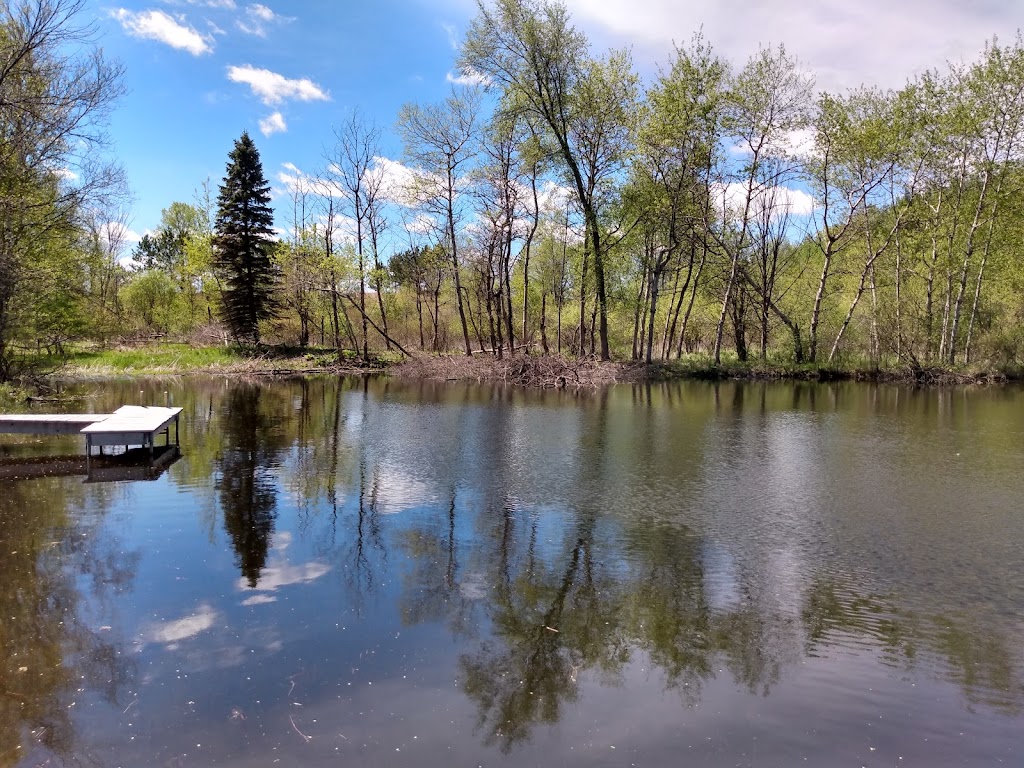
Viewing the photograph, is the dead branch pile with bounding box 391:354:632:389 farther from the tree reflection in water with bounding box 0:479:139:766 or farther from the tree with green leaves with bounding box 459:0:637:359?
the tree reflection in water with bounding box 0:479:139:766

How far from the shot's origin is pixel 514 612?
515 centimetres

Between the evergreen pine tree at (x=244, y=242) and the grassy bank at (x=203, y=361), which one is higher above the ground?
the evergreen pine tree at (x=244, y=242)

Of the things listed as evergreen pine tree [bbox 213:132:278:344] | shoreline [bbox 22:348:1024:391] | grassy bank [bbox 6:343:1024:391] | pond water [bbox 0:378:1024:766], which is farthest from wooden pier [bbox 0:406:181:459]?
evergreen pine tree [bbox 213:132:278:344]

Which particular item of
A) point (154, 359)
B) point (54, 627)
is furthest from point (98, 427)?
point (154, 359)

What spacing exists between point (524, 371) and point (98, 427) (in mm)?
19099

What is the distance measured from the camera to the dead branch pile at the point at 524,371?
26828 mm

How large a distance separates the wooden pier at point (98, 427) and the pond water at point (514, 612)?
766mm

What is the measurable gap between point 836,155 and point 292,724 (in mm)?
33368

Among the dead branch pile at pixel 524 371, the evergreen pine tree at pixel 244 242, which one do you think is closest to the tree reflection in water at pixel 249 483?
the dead branch pile at pixel 524 371

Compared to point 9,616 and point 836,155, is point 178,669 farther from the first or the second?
point 836,155

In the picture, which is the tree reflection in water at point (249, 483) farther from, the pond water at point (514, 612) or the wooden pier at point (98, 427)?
the wooden pier at point (98, 427)

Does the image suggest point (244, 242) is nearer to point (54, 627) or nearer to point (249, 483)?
point (249, 483)

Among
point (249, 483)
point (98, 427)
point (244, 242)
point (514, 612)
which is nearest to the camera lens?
point (514, 612)

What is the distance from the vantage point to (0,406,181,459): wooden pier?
991 centimetres
